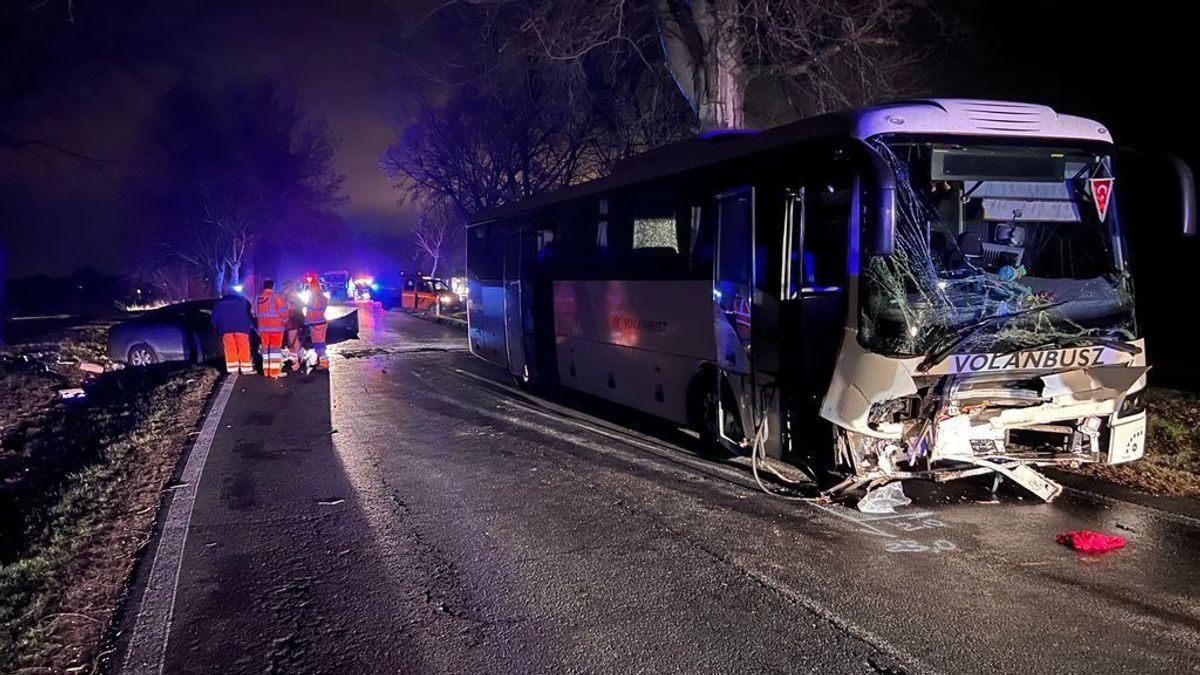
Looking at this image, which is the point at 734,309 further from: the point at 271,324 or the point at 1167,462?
the point at 271,324

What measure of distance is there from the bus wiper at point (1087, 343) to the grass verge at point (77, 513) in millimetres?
6413

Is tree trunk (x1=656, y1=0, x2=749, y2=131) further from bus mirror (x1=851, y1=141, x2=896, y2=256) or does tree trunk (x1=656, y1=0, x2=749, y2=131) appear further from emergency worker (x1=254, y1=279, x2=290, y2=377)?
bus mirror (x1=851, y1=141, x2=896, y2=256)

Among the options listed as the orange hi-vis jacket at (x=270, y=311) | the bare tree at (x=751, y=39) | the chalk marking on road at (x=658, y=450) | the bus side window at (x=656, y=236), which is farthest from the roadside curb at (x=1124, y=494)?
the orange hi-vis jacket at (x=270, y=311)

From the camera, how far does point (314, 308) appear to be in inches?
615

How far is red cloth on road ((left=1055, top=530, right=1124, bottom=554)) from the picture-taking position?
550 centimetres

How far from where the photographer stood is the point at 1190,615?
4.44 meters

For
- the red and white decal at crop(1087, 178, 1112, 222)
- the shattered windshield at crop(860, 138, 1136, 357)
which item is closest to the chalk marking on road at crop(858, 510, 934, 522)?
the shattered windshield at crop(860, 138, 1136, 357)

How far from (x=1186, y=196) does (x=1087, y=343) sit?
1492mm

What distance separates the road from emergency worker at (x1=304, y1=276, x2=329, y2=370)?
24.1 feet

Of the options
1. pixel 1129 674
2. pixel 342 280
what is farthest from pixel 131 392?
pixel 342 280

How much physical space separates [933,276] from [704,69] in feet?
34.9

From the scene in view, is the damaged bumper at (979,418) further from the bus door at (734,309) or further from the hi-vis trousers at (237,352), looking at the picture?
the hi-vis trousers at (237,352)

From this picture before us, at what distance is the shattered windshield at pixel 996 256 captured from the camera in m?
5.91

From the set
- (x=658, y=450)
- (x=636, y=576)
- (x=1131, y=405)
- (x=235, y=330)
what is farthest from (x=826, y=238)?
(x=235, y=330)
